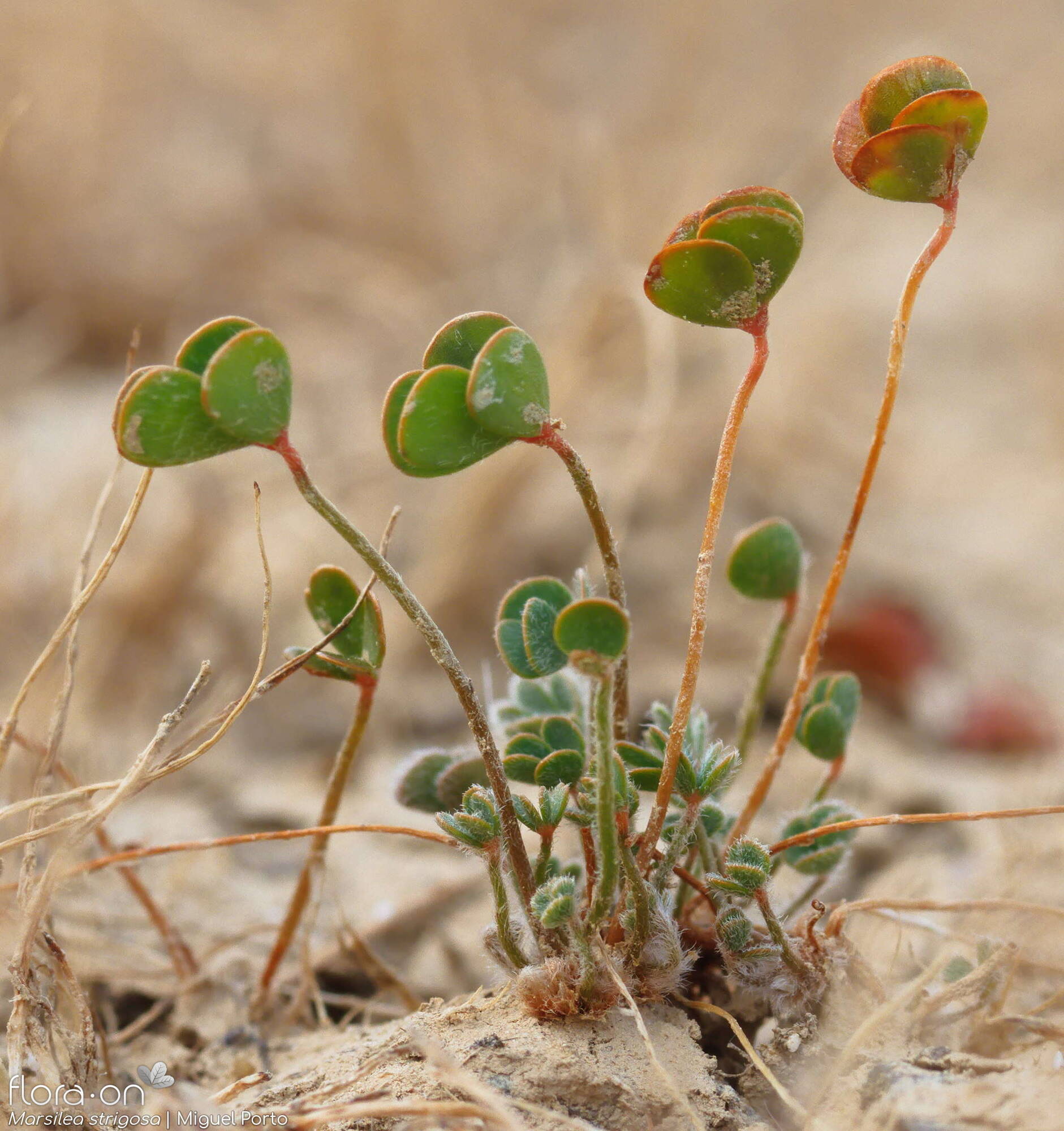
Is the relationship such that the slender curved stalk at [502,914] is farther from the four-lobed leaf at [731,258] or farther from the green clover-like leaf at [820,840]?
the four-lobed leaf at [731,258]

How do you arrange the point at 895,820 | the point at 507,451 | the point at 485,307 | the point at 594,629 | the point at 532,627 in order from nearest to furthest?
the point at 594,629 → the point at 532,627 → the point at 895,820 → the point at 507,451 → the point at 485,307

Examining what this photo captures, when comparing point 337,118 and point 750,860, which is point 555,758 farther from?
point 337,118

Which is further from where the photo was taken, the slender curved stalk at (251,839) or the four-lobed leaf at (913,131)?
the slender curved stalk at (251,839)

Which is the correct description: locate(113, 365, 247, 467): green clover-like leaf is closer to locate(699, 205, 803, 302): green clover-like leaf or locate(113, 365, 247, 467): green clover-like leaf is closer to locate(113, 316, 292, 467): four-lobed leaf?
locate(113, 316, 292, 467): four-lobed leaf

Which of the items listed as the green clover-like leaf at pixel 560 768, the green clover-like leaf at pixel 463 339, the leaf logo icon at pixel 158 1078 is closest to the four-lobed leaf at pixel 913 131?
the green clover-like leaf at pixel 463 339

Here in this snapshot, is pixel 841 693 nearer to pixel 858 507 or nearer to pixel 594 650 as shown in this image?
pixel 858 507

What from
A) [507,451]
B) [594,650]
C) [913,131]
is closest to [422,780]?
[594,650]

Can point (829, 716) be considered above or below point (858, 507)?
below
